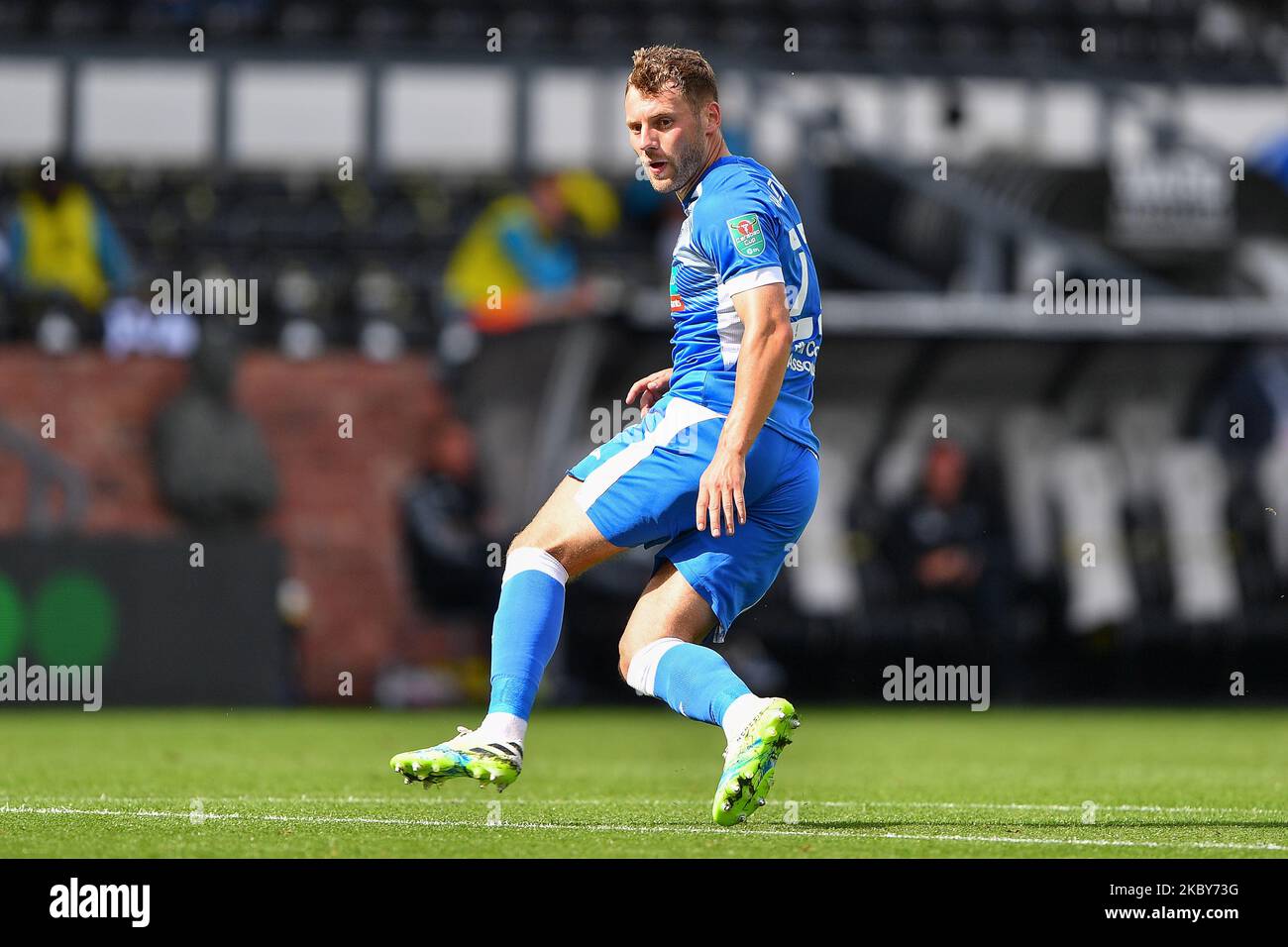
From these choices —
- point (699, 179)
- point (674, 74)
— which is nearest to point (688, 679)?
point (699, 179)

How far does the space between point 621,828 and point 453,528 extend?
379 inches

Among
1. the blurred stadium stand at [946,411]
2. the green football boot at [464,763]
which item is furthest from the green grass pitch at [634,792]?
the blurred stadium stand at [946,411]

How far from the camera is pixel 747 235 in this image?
5.60 metres

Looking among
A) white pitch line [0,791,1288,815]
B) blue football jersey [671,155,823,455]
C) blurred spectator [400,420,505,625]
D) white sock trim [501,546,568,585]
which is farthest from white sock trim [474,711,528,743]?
blurred spectator [400,420,505,625]

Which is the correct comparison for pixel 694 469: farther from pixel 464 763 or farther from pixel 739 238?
pixel 464 763

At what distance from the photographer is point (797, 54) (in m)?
25.9

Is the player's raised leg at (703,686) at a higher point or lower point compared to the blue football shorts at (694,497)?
lower

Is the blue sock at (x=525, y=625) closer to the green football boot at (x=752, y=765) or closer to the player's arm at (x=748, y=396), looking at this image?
the player's arm at (x=748, y=396)

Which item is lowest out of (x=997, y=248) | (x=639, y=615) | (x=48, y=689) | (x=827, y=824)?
(x=48, y=689)

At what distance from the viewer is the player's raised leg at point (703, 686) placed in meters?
5.41

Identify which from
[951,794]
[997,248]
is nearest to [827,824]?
[951,794]

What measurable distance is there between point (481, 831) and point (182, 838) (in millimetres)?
771

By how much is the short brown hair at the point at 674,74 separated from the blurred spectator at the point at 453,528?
961 cm
